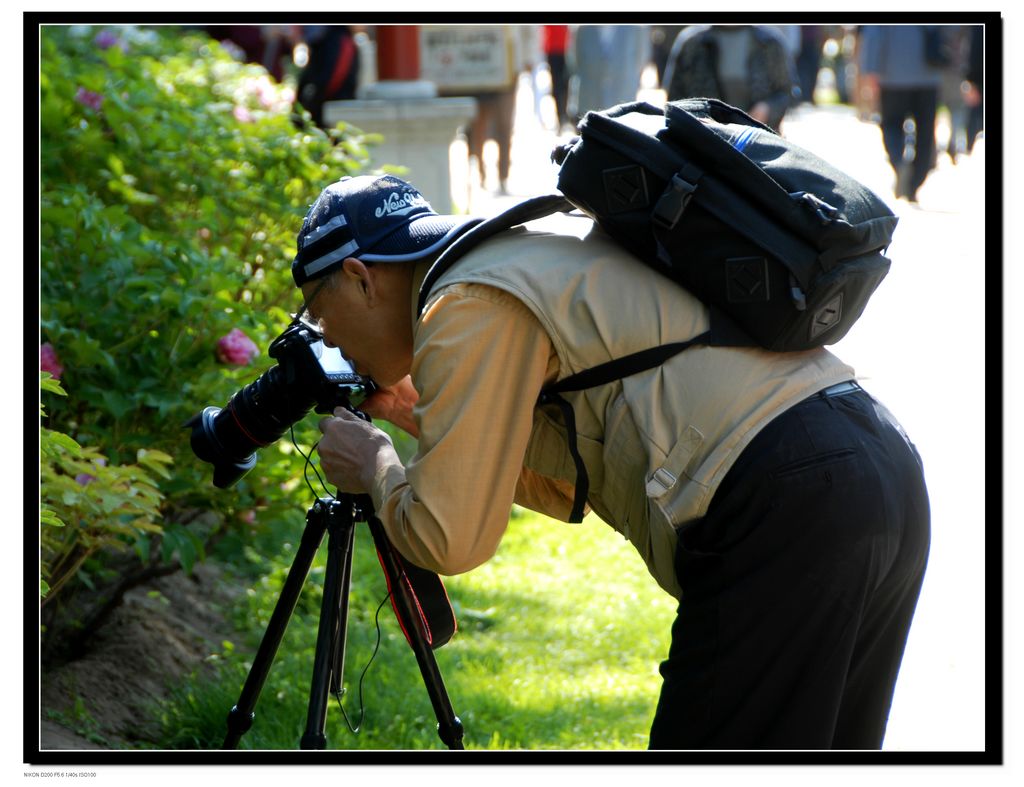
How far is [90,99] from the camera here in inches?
184

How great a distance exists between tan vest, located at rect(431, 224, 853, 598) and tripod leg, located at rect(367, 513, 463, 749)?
64cm

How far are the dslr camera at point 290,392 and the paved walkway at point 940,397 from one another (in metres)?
0.55

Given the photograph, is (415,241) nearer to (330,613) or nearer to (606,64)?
(330,613)

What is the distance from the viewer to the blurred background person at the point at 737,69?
7539 millimetres

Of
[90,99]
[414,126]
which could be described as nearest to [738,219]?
[90,99]

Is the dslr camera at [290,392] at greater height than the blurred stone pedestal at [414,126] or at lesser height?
lesser

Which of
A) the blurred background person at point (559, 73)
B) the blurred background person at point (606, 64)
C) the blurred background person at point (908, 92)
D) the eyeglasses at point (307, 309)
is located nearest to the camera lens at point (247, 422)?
the eyeglasses at point (307, 309)

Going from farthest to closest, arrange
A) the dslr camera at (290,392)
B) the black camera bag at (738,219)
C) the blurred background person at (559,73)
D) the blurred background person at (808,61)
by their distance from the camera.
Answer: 1. the blurred background person at (808,61)
2. the blurred background person at (559,73)
3. the dslr camera at (290,392)
4. the black camera bag at (738,219)

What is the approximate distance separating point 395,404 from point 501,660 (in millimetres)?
1655

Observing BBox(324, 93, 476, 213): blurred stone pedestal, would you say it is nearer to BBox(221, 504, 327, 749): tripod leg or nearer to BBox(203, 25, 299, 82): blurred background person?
BBox(203, 25, 299, 82): blurred background person

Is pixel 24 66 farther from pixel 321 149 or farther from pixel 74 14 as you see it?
pixel 321 149

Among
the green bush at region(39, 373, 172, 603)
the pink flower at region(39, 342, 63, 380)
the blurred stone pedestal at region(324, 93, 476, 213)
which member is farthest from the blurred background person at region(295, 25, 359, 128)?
the green bush at region(39, 373, 172, 603)

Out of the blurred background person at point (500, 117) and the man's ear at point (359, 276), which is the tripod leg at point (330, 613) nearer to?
the man's ear at point (359, 276)

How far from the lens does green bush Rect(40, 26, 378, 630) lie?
3451mm
